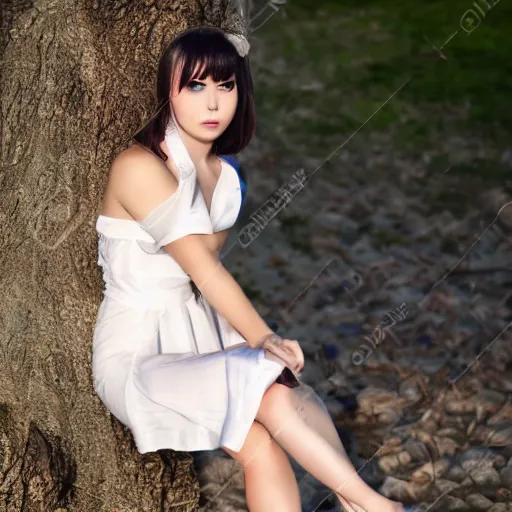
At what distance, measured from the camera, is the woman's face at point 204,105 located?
2203 mm

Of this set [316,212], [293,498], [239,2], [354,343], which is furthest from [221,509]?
[316,212]

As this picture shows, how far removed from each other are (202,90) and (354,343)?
1.69 metres

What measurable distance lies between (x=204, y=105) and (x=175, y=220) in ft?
0.82

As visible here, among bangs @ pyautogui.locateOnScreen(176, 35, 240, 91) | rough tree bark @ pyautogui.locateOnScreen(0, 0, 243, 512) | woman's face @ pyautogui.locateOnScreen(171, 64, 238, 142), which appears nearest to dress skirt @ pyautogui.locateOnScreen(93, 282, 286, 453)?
rough tree bark @ pyautogui.locateOnScreen(0, 0, 243, 512)

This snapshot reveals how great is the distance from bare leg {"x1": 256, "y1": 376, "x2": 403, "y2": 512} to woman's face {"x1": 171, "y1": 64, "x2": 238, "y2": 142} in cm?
54

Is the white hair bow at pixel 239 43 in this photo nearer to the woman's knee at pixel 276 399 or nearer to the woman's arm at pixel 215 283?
the woman's arm at pixel 215 283

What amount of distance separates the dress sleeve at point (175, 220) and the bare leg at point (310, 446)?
338 mm

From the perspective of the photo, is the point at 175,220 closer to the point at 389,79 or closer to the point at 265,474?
the point at 265,474

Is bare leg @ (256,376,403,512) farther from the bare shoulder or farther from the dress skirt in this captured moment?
the bare shoulder

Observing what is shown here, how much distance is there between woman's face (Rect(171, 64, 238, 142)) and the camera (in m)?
2.20

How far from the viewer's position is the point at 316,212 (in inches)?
182

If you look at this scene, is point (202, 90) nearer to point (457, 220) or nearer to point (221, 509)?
point (221, 509)

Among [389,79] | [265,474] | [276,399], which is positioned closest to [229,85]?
[276,399]

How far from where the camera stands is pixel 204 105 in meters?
2.21
